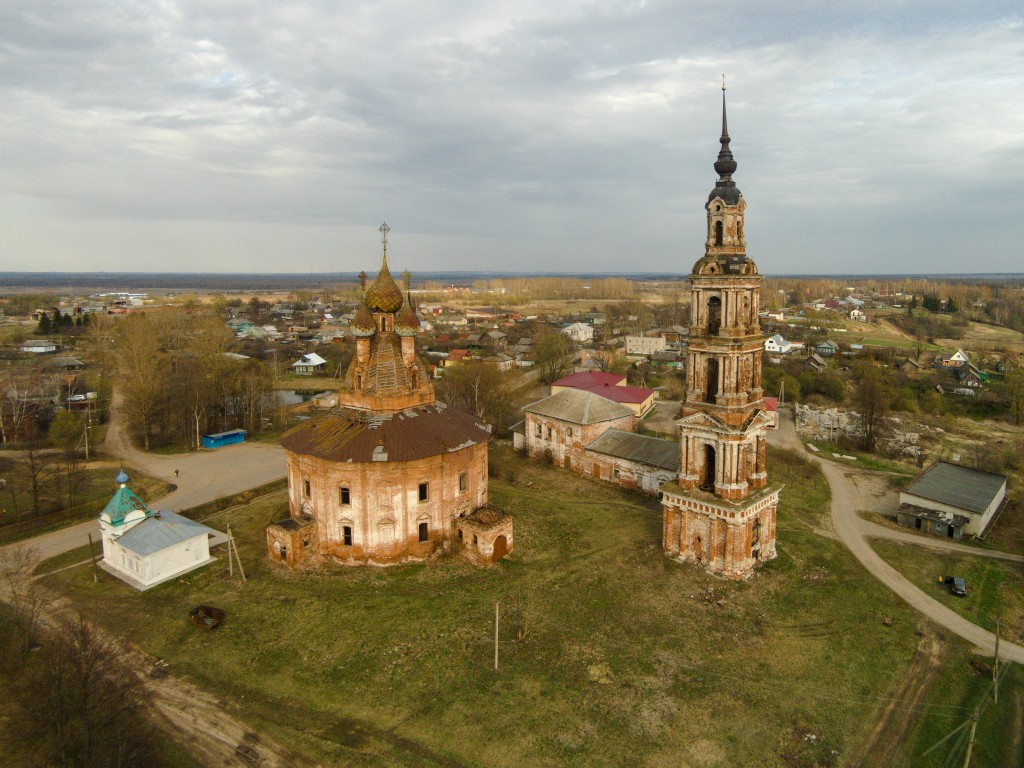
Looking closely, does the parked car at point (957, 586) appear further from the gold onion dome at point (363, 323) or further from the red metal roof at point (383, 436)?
the gold onion dome at point (363, 323)

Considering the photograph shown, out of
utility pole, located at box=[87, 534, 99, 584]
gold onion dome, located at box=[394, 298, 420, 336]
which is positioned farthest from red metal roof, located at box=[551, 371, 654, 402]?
utility pole, located at box=[87, 534, 99, 584]

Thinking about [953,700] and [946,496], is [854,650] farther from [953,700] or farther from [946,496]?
[946,496]

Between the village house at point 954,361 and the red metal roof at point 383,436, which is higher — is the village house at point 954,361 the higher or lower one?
the lower one

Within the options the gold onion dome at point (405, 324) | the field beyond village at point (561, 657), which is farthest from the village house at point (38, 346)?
the gold onion dome at point (405, 324)

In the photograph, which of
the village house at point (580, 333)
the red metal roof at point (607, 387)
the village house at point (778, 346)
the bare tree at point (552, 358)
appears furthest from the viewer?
the village house at point (580, 333)

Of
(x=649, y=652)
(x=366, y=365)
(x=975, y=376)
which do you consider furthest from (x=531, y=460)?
(x=975, y=376)

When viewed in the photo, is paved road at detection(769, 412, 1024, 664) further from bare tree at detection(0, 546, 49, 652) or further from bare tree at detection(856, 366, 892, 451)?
bare tree at detection(0, 546, 49, 652)

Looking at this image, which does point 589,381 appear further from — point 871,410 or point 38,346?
point 38,346
